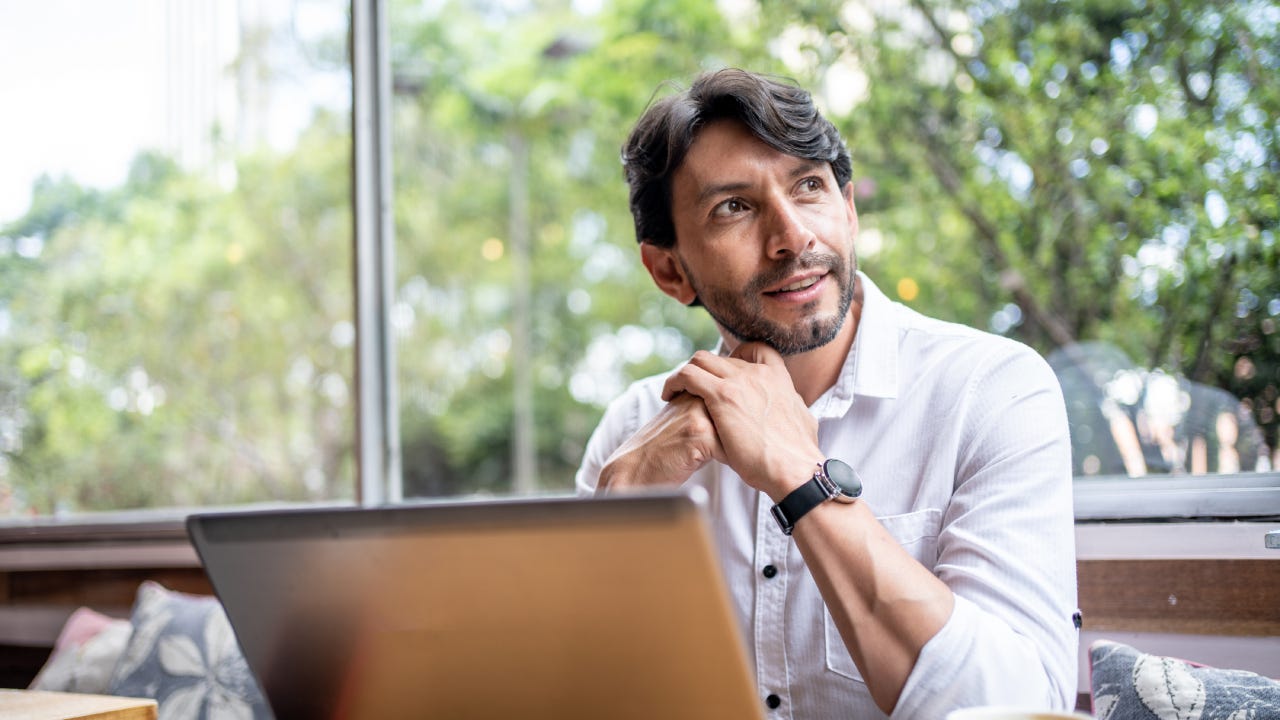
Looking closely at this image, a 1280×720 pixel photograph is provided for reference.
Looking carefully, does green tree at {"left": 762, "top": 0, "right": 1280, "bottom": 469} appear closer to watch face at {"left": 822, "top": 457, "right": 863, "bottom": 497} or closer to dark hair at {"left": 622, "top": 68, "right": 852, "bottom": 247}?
dark hair at {"left": 622, "top": 68, "right": 852, "bottom": 247}

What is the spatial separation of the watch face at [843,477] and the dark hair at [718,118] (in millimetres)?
474

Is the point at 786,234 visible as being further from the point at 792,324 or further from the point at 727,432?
the point at 727,432

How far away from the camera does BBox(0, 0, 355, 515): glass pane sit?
3.06 m

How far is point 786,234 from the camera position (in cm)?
135

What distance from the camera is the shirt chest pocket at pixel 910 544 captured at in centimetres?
128

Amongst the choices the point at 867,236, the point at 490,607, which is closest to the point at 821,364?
the point at 490,607

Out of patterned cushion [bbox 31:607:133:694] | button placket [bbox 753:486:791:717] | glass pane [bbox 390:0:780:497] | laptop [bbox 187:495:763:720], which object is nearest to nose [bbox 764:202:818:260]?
button placket [bbox 753:486:791:717]

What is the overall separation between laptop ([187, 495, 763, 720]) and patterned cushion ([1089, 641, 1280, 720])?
866 millimetres

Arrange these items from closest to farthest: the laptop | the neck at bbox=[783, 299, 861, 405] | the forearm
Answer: the laptop, the forearm, the neck at bbox=[783, 299, 861, 405]

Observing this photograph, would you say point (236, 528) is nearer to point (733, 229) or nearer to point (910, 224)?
point (733, 229)

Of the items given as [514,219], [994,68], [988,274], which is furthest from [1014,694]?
[514,219]

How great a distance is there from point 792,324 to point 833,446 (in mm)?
174

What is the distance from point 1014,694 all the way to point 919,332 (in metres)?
0.57

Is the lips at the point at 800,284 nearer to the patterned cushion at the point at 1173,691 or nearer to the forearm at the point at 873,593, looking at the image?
the forearm at the point at 873,593
